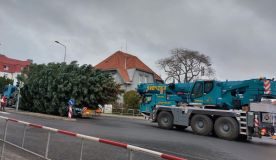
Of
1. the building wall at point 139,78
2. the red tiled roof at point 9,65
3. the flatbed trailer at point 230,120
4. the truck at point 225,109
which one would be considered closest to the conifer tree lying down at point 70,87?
the truck at point 225,109

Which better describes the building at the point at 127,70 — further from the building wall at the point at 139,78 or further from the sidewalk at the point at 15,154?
the sidewalk at the point at 15,154

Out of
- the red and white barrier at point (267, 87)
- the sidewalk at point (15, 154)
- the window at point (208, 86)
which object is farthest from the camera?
the window at point (208, 86)

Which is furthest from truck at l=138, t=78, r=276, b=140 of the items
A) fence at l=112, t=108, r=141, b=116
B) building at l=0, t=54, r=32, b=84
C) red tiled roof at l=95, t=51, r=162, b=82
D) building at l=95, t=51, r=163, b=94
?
building at l=0, t=54, r=32, b=84

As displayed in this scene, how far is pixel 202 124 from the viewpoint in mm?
18328

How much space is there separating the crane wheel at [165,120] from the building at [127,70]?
31579mm

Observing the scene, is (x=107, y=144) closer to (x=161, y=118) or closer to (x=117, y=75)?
(x=161, y=118)

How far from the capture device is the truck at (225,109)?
643 inches

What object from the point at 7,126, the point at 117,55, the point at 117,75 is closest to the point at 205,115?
the point at 7,126

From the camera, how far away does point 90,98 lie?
2764 cm

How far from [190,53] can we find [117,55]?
45.3ft

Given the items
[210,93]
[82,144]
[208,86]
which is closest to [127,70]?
[208,86]

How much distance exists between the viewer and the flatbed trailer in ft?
53.1

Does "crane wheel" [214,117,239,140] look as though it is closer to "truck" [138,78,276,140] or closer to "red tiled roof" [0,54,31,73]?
"truck" [138,78,276,140]

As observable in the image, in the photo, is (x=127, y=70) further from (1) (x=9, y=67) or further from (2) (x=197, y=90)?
(1) (x=9, y=67)
